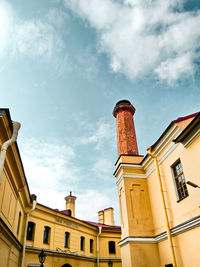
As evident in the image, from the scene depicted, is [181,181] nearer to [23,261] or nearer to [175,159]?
[175,159]

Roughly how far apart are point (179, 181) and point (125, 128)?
679 centimetres

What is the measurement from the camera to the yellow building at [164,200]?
8.52 metres

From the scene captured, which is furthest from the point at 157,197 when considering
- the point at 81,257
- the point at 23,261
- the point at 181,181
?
the point at 81,257

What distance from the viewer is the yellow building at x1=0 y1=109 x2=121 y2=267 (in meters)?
8.91

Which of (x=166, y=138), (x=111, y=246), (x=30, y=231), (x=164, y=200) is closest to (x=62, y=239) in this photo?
(x=30, y=231)

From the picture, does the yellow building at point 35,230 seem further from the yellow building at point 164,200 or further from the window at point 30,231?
the yellow building at point 164,200

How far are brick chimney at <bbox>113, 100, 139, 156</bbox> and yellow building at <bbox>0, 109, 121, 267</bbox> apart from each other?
6.63m

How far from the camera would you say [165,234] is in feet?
33.1

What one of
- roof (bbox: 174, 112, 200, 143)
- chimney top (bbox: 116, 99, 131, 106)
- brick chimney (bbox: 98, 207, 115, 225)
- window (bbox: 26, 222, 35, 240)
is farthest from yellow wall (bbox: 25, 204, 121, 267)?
roof (bbox: 174, 112, 200, 143)

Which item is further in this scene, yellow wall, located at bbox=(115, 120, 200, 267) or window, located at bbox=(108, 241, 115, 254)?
window, located at bbox=(108, 241, 115, 254)

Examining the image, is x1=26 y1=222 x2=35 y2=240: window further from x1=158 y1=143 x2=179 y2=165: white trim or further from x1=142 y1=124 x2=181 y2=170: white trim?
x1=158 y1=143 x2=179 y2=165: white trim

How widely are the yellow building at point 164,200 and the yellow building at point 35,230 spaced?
5674 mm

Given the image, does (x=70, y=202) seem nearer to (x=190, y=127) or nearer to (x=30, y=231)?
(x=30, y=231)

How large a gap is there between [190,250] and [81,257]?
13.9 metres
